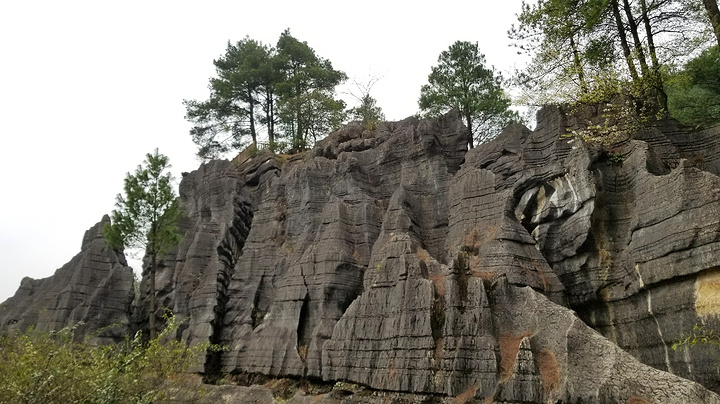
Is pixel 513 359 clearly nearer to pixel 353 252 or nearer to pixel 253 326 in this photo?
pixel 353 252

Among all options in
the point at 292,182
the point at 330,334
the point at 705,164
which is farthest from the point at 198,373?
the point at 705,164

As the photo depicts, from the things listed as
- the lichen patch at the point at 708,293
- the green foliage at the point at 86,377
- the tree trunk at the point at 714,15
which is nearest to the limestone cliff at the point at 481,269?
the lichen patch at the point at 708,293

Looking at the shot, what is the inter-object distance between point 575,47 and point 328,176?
471 inches

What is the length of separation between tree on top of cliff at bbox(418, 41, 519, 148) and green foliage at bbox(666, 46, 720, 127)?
8.19m

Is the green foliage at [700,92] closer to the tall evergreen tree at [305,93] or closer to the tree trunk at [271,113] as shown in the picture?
the tall evergreen tree at [305,93]

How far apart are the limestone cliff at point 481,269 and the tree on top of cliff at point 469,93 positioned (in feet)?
15.9

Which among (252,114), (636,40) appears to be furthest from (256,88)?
(636,40)

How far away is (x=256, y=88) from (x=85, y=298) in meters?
19.3

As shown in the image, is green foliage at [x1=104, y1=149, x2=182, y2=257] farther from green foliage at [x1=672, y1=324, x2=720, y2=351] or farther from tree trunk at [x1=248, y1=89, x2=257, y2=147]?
green foliage at [x1=672, y1=324, x2=720, y2=351]

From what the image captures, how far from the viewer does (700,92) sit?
25.4m

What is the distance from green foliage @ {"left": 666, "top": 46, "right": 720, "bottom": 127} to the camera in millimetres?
23578

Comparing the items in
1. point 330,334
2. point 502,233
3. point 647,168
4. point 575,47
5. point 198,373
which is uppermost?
point 575,47

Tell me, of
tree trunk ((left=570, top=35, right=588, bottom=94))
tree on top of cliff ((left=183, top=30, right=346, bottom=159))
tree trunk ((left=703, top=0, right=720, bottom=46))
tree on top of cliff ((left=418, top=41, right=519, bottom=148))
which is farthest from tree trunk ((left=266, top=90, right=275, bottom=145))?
tree trunk ((left=703, top=0, right=720, bottom=46))

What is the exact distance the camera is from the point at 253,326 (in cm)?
2091
